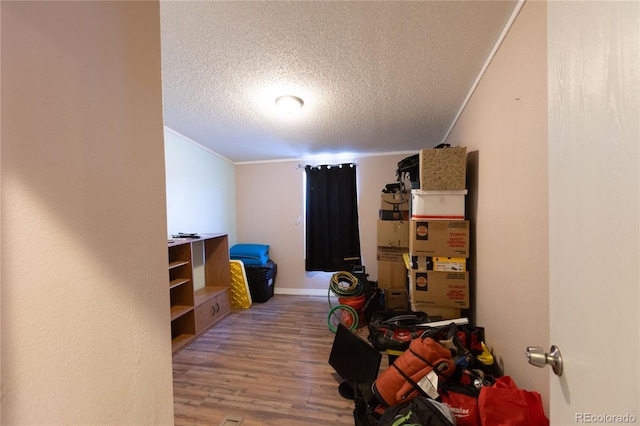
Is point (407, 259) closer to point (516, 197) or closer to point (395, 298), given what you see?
point (395, 298)

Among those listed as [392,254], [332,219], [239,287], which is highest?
[332,219]

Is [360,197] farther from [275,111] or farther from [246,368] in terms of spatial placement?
[246,368]

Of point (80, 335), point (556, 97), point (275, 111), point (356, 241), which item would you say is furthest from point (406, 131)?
point (80, 335)

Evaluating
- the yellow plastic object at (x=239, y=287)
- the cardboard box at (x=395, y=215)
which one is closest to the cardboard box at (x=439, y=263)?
the cardboard box at (x=395, y=215)

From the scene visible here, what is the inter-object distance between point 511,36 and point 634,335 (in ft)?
5.08

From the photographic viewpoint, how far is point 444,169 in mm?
1981

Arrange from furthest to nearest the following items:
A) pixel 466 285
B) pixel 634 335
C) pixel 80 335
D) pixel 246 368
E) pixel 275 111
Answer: pixel 275 111, pixel 246 368, pixel 466 285, pixel 80 335, pixel 634 335

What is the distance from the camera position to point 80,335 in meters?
0.53

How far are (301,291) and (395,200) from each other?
7.48 ft

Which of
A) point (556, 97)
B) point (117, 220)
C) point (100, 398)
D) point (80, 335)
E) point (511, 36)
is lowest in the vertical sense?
point (100, 398)

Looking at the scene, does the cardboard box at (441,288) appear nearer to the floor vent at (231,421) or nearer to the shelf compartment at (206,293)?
the floor vent at (231,421)

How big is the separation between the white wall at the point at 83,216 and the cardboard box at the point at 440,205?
6.17 ft

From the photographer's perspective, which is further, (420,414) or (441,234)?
(441,234)

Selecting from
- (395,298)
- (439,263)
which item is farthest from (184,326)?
(439,263)
